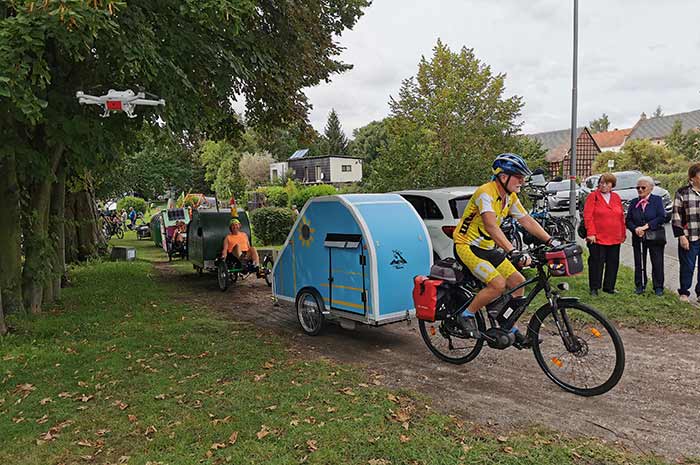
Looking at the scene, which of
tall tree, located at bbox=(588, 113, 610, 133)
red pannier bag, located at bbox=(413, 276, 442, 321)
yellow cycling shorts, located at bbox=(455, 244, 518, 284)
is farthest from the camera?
tall tree, located at bbox=(588, 113, 610, 133)

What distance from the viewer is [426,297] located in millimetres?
5730

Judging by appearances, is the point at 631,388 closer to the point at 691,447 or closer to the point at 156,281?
the point at 691,447

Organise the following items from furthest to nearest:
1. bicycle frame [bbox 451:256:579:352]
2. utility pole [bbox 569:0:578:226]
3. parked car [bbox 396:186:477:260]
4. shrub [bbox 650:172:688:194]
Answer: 1. shrub [bbox 650:172:688:194]
2. utility pole [bbox 569:0:578:226]
3. parked car [bbox 396:186:477:260]
4. bicycle frame [bbox 451:256:579:352]

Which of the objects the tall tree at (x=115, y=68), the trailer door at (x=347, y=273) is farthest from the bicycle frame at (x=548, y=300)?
the tall tree at (x=115, y=68)

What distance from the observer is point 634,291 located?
8766mm

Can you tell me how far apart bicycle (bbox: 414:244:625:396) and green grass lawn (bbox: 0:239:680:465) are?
1002 mm

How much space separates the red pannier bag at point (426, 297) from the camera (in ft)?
18.7

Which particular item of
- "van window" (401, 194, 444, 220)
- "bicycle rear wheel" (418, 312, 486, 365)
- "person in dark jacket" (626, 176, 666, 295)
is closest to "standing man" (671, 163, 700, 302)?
"person in dark jacket" (626, 176, 666, 295)

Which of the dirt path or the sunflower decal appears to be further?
the sunflower decal

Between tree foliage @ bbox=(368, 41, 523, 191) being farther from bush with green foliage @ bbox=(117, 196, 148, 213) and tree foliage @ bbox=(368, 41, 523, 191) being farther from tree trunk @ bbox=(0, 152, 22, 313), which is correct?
bush with green foliage @ bbox=(117, 196, 148, 213)

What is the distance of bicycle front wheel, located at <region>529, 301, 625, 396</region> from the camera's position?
185 inches

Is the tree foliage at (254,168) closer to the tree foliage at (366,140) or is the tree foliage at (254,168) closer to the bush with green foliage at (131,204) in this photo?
the tree foliage at (366,140)

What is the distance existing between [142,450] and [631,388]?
4.15 m

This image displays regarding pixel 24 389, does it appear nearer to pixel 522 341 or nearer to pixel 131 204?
pixel 522 341
